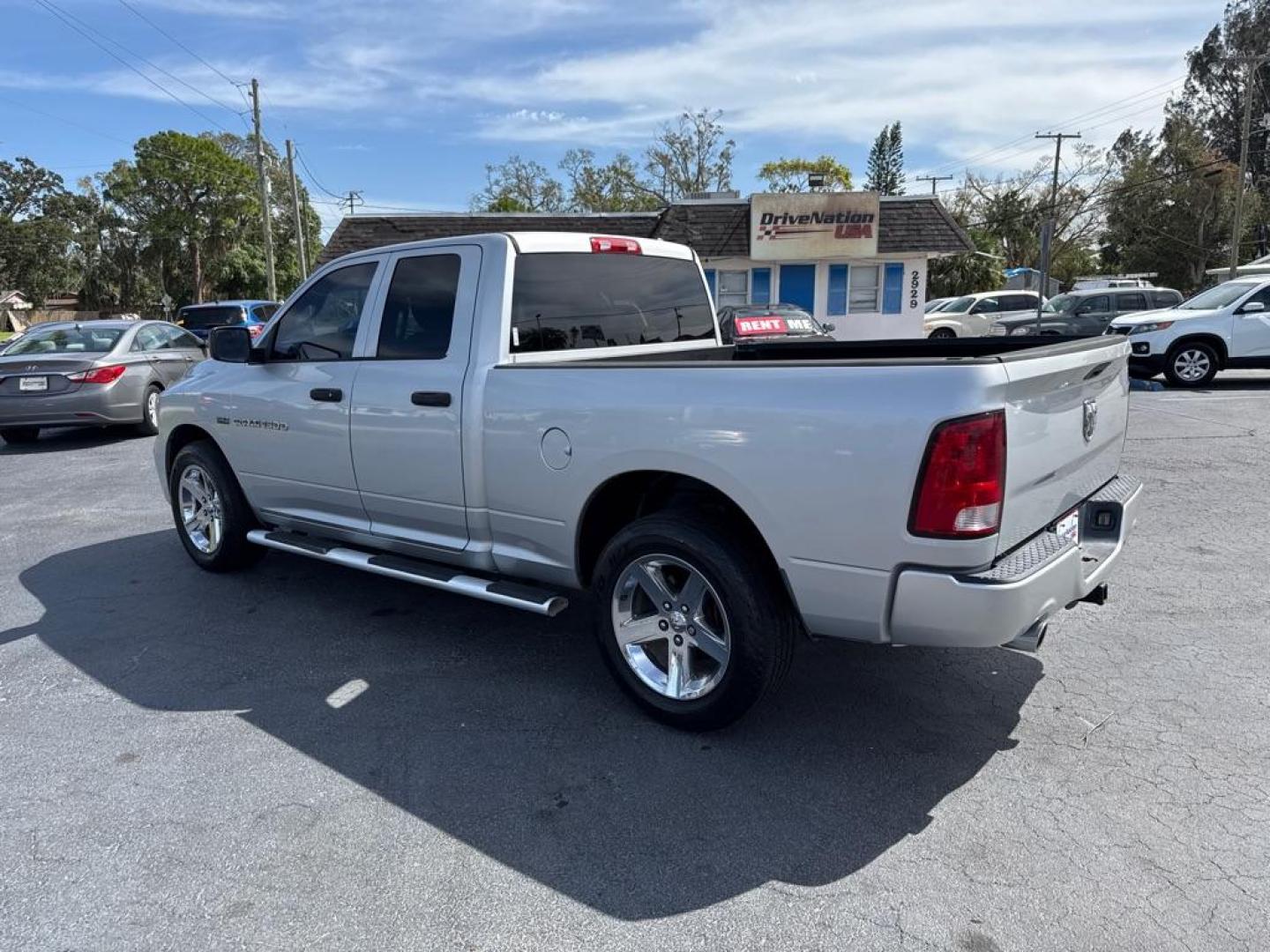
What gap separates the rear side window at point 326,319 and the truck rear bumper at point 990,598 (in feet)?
10.3

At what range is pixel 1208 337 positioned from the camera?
46.1ft

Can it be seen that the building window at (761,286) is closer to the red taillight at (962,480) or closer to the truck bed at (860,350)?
the truck bed at (860,350)

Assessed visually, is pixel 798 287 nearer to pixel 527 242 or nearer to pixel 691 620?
pixel 527 242

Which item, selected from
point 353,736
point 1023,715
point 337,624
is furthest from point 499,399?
point 1023,715

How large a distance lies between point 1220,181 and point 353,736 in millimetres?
60239

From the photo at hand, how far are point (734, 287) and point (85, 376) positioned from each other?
18.2m

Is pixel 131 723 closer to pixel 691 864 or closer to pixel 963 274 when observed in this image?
pixel 691 864

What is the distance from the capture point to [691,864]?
269cm

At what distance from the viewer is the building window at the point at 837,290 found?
82.7ft

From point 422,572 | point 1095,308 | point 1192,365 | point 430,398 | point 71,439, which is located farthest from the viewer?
point 1095,308

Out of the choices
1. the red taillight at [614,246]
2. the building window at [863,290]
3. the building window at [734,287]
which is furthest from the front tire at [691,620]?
the building window at [863,290]

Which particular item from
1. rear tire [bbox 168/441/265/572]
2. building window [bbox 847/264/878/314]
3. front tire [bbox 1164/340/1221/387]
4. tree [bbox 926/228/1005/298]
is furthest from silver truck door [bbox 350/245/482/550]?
tree [bbox 926/228/1005/298]

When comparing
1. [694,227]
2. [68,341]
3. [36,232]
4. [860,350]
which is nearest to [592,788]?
[860,350]

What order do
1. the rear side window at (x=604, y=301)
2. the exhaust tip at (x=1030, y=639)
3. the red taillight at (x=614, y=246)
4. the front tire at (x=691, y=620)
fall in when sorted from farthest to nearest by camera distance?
the red taillight at (x=614, y=246)
the rear side window at (x=604, y=301)
the front tire at (x=691, y=620)
the exhaust tip at (x=1030, y=639)
